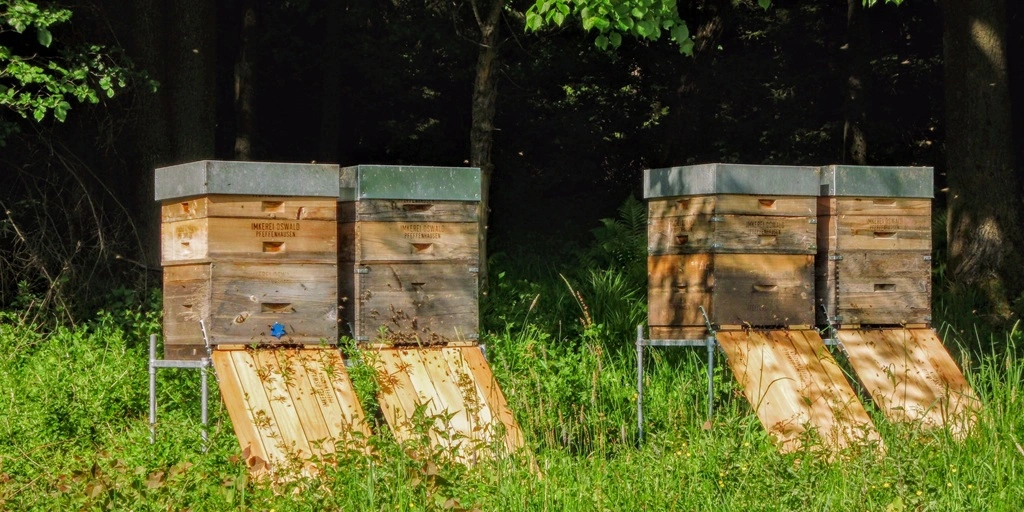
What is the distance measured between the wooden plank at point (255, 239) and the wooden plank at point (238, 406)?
1.76ft

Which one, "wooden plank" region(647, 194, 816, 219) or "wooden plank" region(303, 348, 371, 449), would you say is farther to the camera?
"wooden plank" region(647, 194, 816, 219)

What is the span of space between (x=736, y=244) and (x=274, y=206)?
2.60 metres

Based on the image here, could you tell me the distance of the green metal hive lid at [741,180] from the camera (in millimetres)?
6395

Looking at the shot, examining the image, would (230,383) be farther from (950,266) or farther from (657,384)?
(950,266)

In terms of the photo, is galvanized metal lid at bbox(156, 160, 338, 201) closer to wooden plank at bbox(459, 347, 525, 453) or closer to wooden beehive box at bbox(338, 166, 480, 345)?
wooden beehive box at bbox(338, 166, 480, 345)

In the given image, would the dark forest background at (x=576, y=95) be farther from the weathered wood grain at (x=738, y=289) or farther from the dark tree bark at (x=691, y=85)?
the weathered wood grain at (x=738, y=289)

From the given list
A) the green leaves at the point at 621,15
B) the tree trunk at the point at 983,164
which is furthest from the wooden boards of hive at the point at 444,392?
the tree trunk at the point at 983,164

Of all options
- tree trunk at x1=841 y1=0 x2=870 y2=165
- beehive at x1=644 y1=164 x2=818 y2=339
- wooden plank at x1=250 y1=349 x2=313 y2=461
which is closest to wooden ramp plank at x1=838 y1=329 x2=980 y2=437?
beehive at x1=644 y1=164 x2=818 y2=339

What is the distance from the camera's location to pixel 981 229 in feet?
34.5

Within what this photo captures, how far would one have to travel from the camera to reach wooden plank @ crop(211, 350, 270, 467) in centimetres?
536

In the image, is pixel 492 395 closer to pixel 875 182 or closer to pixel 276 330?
pixel 276 330

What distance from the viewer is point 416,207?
6160 millimetres

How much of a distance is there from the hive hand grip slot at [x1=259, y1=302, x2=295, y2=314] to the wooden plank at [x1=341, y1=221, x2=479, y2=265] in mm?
448

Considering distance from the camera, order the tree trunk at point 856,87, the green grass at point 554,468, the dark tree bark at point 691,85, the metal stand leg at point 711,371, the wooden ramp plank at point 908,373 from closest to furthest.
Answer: the green grass at point 554,468 < the wooden ramp plank at point 908,373 < the metal stand leg at point 711,371 < the tree trunk at point 856,87 < the dark tree bark at point 691,85
